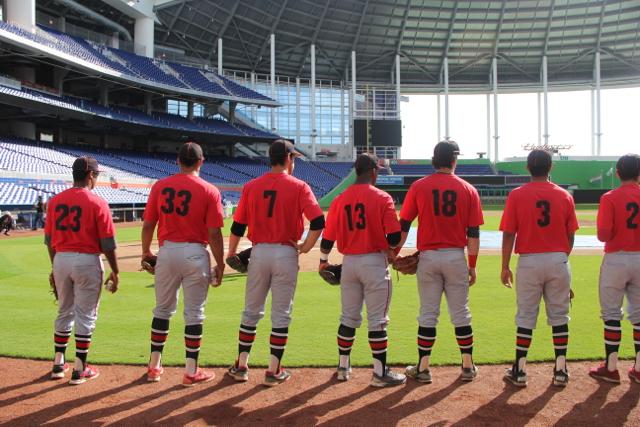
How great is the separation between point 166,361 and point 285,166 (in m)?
2.52

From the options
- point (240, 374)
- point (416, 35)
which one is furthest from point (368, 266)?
point (416, 35)

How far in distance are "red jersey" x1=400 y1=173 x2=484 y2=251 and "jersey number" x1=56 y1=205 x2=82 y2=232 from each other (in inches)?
132

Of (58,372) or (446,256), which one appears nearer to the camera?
(446,256)

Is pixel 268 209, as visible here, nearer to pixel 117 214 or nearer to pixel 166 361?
pixel 166 361

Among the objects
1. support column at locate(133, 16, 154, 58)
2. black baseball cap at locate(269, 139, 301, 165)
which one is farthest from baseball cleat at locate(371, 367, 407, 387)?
support column at locate(133, 16, 154, 58)

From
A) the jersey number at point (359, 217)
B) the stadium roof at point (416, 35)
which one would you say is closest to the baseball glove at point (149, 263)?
the jersey number at point (359, 217)

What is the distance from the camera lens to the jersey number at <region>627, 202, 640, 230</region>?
208 inches

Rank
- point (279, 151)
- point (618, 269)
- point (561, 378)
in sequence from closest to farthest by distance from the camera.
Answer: point (561, 378) < point (618, 269) < point (279, 151)

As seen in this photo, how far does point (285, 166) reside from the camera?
5.45 meters

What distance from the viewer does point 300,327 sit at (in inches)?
289

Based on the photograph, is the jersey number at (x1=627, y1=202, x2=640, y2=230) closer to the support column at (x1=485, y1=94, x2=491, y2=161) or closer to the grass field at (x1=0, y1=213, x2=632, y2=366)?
the grass field at (x1=0, y1=213, x2=632, y2=366)

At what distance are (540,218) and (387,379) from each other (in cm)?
216

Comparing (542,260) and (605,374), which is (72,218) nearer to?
(542,260)

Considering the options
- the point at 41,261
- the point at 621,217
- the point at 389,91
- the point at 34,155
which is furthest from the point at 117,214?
the point at 389,91
